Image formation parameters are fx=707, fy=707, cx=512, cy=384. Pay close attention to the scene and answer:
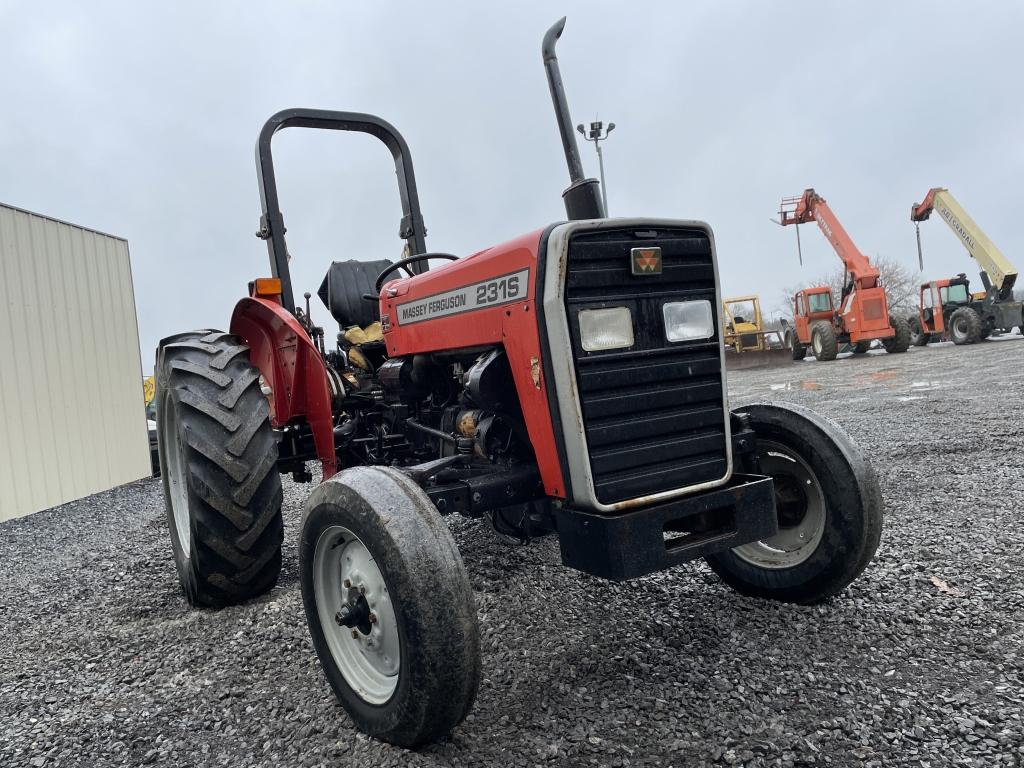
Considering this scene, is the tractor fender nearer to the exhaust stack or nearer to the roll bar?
the roll bar

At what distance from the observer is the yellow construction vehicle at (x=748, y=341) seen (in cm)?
1970

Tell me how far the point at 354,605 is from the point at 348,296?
8.05 ft

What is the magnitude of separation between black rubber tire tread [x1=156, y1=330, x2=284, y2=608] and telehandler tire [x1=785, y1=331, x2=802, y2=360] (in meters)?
19.6

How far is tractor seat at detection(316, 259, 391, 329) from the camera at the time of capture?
4105mm

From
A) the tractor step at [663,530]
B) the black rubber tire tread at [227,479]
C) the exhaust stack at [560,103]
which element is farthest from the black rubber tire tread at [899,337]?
the black rubber tire tread at [227,479]

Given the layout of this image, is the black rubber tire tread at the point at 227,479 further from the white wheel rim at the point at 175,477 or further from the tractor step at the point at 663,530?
the tractor step at the point at 663,530

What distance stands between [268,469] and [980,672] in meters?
2.50

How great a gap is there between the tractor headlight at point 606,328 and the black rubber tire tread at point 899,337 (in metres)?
19.1

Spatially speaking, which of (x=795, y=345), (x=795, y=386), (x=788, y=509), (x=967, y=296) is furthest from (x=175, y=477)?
(x=967, y=296)

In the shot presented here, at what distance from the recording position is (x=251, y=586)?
294cm

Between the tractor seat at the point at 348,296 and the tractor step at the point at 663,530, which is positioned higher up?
the tractor seat at the point at 348,296

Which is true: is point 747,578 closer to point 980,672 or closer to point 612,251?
point 980,672

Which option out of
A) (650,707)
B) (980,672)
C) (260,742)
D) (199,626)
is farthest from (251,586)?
(980,672)

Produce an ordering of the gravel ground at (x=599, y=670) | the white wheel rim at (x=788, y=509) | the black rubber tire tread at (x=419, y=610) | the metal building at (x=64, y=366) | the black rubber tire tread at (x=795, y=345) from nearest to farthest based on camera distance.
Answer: the black rubber tire tread at (x=419, y=610)
the gravel ground at (x=599, y=670)
the white wheel rim at (x=788, y=509)
the metal building at (x=64, y=366)
the black rubber tire tread at (x=795, y=345)
